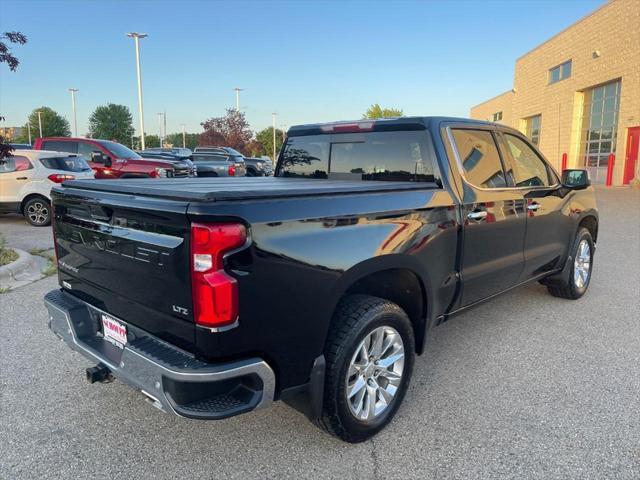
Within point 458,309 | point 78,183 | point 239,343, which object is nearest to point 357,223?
point 239,343

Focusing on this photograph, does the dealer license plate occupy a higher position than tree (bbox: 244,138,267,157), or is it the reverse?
tree (bbox: 244,138,267,157)

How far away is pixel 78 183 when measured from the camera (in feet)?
10.2

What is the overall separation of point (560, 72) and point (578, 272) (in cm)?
2871

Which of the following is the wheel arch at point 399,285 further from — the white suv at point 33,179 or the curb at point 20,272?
the white suv at point 33,179

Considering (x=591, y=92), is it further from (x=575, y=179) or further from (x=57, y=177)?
(x=57, y=177)

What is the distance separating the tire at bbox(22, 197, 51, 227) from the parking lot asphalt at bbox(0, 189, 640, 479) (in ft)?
23.0

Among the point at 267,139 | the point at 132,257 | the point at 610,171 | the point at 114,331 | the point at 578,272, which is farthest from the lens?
the point at 267,139

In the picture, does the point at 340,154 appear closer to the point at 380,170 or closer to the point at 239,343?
the point at 380,170

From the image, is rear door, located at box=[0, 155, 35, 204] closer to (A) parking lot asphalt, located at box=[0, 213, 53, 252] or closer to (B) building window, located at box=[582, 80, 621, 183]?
(A) parking lot asphalt, located at box=[0, 213, 53, 252]

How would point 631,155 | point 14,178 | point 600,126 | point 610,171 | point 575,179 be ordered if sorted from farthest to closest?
point 600,126 → point 610,171 → point 631,155 → point 14,178 → point 575,179

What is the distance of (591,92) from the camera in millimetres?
26672

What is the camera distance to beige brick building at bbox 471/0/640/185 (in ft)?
72.2

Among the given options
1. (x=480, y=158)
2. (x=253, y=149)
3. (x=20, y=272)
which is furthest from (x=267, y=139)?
(x=480, y=158)

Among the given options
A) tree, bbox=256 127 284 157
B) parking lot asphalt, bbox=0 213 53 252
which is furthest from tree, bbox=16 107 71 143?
parking lot asphalt, bbox=0 213 53 252
